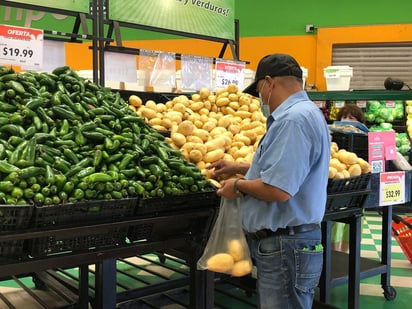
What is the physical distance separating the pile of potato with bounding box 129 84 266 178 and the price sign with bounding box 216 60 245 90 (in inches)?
21.5

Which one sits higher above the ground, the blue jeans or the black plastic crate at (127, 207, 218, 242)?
the black plastic crate at (127, 207, 218, 242)

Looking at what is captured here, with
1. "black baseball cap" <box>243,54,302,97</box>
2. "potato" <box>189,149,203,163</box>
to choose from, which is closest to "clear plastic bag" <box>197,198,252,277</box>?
"potato" <box>189,149,203,163</box>

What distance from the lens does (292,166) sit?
6.69ft

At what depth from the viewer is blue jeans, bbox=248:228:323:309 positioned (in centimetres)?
221

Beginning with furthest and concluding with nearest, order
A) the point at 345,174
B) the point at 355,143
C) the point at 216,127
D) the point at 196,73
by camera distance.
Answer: the point at 196,73 → the point at 355,143 → the point at 216,127 → the point at 345,174

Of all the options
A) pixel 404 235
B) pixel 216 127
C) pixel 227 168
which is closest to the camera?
pixel 227 168

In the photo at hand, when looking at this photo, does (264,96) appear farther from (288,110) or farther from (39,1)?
(39,1)

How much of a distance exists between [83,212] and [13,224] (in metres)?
0.28

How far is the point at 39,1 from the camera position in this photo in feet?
11.6

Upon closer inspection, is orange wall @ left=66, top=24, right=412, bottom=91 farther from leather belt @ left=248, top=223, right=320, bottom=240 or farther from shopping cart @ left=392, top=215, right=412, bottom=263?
leather belt @ left=248, top=223, right=320, bottom=240

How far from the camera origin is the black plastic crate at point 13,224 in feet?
5.96

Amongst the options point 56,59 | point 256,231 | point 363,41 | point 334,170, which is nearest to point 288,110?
point 256,231

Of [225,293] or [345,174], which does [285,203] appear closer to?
[345,174]

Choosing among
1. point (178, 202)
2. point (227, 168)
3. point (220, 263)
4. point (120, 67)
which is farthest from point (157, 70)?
point (220, 263)
